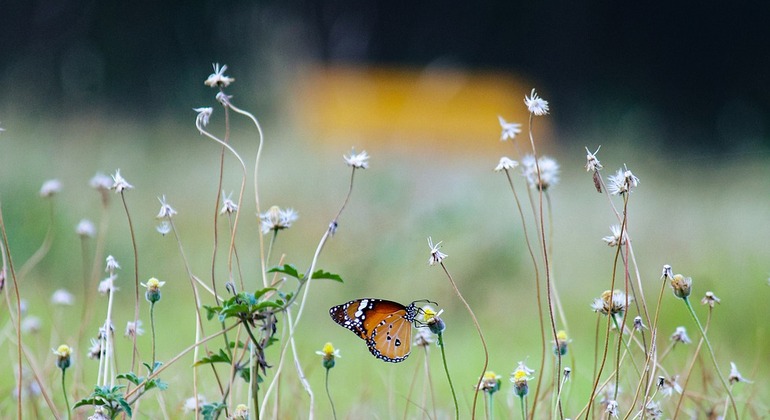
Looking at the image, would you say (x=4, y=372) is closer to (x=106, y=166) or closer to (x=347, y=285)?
(x=347, y=285)

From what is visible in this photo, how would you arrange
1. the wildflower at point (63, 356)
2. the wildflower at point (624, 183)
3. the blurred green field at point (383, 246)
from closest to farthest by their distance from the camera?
the wildflower at point (624, 183)
the wildflower at point (63, 356)
the blurred green field at point (383, 246)

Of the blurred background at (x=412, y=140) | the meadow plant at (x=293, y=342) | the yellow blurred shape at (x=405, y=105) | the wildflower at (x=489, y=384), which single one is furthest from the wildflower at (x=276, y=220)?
the yellow blurred shape at (x=405, y=105)

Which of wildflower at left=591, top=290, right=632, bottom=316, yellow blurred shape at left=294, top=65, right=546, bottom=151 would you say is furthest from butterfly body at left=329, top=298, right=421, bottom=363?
yellow blurred shape at left=294, top=65, right=546, bottom=151

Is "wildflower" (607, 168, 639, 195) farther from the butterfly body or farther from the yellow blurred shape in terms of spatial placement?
the yellow blurred shape

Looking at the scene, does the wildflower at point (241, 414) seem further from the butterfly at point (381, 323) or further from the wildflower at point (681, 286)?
the wildflower at point (681, 286)

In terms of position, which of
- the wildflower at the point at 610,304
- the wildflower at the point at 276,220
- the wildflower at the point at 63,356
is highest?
the wildflower at the point at 276,220

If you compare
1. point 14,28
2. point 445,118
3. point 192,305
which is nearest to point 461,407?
point 192,305

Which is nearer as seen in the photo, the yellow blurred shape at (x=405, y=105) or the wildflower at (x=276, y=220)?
the wildflower at (x=276, y=220)
